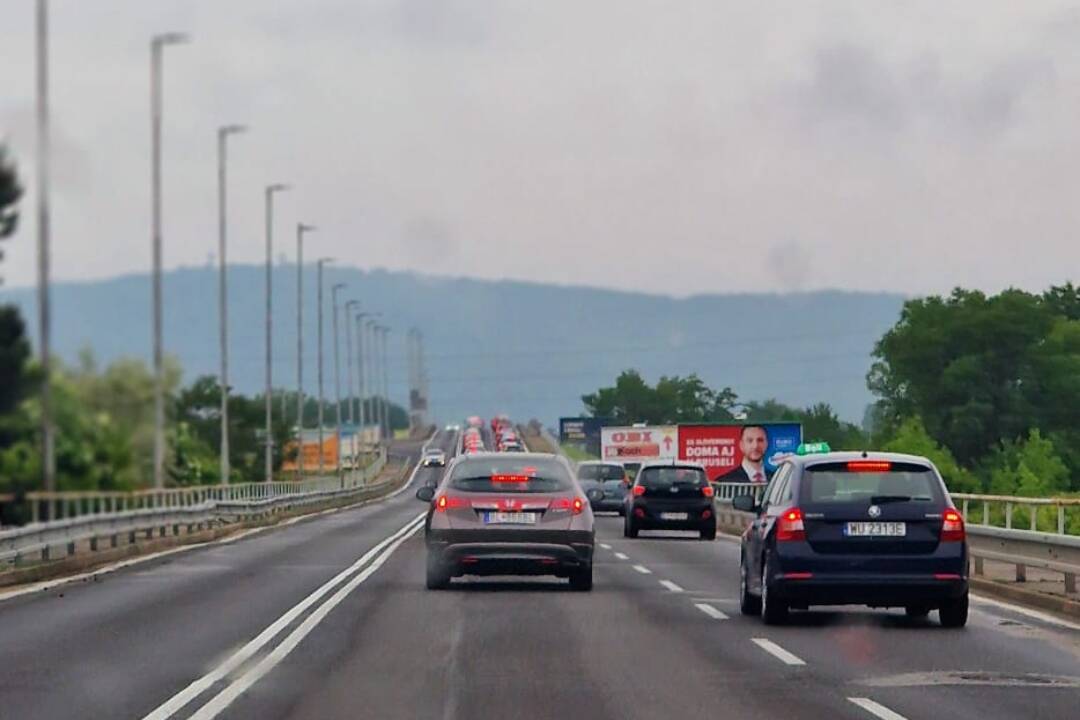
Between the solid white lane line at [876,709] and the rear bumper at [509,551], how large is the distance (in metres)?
10.8

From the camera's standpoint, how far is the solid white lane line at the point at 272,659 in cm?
1357

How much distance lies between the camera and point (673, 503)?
45938mm

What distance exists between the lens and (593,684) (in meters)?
15.1

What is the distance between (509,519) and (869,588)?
5.81 metres

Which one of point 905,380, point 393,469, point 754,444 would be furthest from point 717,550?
point 393,469

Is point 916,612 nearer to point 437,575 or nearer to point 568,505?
point 568,505

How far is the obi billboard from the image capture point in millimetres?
67812

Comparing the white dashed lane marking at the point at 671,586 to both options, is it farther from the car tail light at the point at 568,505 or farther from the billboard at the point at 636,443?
the billboard at the point at 636,443

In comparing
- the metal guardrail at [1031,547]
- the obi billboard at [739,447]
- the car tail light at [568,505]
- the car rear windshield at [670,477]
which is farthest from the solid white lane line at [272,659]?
the obi billboard at [739,447]

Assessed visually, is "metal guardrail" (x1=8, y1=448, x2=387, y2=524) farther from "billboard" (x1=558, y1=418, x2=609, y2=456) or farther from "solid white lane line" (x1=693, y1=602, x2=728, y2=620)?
"billboard" (x1=558, y1=418, x2=609, y2=456)

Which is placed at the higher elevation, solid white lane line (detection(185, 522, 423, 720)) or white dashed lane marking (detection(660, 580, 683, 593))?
solid white lane line (detection(185, 522, 423, 720))

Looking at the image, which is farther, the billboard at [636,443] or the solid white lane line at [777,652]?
the billboard at [636,443]

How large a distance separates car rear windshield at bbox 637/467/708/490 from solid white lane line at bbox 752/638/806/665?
26.2m

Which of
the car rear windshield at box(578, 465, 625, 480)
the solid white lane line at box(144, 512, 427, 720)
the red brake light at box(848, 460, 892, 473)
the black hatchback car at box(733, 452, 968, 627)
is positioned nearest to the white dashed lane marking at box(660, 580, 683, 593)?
the solid white lane line at box(144, 512, 427, 720)
